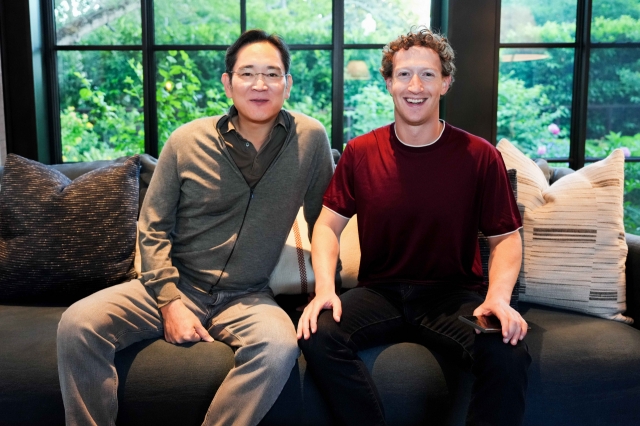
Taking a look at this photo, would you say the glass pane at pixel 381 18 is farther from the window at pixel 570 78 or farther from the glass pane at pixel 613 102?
the glass pane at pixel 613 102

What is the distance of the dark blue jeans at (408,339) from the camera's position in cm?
164

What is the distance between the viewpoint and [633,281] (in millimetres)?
2145

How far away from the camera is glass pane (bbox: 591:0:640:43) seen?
3486mm

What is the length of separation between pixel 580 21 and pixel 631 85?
1.53 feet

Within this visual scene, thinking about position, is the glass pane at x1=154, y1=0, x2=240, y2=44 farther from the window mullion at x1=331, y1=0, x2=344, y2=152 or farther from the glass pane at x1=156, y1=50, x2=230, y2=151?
the window mullion at x1=331, y1=0, x2=344, y2=152

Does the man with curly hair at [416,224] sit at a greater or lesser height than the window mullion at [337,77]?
lesser

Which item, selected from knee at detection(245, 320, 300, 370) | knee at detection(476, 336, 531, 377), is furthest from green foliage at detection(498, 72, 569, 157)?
knee at detection(245, 320, 300, 370)

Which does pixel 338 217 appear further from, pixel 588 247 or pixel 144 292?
pixel 588 247

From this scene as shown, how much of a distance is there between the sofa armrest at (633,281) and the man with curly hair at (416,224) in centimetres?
49

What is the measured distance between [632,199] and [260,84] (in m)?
2.66

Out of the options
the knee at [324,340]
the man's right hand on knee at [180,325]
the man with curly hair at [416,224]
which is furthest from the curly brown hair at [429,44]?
the man's right hand on knee at [180,325]

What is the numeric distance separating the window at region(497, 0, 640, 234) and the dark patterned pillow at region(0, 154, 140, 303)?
2200 mm

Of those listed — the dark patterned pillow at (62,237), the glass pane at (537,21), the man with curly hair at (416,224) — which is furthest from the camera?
the glass pane at (537,21)

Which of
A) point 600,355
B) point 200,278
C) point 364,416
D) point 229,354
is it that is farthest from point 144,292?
point 600,355
